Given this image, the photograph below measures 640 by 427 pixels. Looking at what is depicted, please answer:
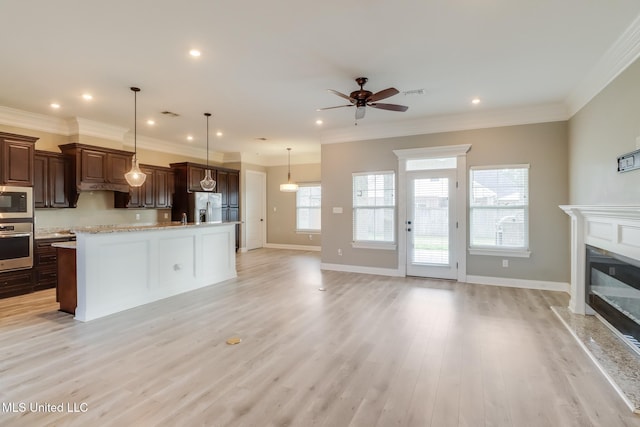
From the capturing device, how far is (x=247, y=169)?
383 inches

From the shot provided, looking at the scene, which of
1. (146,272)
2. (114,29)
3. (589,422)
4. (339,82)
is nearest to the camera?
(589,422)

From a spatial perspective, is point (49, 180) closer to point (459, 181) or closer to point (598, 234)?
point (459, 181)

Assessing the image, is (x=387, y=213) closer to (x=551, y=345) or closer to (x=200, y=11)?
(x=551, y=345)

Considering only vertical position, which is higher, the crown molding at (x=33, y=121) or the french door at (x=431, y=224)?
the crown molding at (x=33, y=121)

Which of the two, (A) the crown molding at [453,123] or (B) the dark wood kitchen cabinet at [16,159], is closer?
(B) the dark wood kitchen cabinet at [16,159]

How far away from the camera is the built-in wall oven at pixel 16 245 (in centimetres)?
468

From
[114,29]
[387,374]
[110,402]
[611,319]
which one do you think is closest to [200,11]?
[114,29]

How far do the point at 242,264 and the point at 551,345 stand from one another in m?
5.90

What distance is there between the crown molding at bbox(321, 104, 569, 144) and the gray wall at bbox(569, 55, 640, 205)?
0.42m

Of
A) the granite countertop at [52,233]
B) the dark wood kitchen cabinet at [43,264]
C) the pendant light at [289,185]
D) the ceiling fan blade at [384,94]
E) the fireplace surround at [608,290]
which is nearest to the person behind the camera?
the fireplace surround at [608,290]

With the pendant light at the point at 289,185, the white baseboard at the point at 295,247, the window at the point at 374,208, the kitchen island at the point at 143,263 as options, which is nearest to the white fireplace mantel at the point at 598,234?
the window at the point at 374,208

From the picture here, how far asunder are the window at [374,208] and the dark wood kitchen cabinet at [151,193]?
14.8 ft

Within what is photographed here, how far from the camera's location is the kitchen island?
382 centimetres

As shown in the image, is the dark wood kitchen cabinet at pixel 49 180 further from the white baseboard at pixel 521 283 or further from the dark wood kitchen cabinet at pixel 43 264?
the white baseboard at pixel 521 283
